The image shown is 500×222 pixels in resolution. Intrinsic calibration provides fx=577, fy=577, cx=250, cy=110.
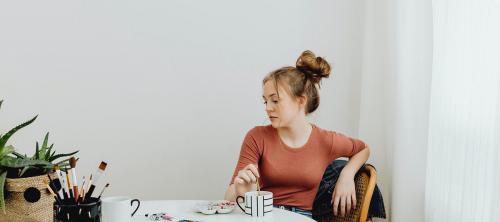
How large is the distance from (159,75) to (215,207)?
1.02 metres

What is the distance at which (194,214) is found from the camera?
164 centimetres

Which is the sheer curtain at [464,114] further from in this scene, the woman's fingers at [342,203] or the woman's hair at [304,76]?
the woman's hair at [304,76]

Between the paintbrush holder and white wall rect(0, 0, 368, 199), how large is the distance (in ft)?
3.91

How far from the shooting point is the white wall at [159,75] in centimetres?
250

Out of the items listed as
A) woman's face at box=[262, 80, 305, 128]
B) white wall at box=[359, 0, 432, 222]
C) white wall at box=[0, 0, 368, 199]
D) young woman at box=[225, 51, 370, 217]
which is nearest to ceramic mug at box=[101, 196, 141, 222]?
young woman at box=[225, 51, 370, 217]

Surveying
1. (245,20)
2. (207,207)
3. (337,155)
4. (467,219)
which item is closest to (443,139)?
(467,219)

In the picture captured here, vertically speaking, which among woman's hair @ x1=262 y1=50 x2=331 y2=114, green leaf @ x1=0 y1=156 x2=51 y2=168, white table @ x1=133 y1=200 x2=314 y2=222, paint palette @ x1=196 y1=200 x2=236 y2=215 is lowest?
white table @ x1=133 y1=200 x2=314 y2=222

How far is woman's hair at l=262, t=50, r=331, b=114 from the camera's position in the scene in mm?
2057

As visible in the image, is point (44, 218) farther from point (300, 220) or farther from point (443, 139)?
point (443, 139)

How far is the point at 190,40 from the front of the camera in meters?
2.54

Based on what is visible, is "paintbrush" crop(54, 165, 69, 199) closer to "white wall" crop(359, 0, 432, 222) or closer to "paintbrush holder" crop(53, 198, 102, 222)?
"paintbrush holder" crop(53, 198, 102, 222)

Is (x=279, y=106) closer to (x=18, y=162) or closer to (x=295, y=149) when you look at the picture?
(x=295, y=149)

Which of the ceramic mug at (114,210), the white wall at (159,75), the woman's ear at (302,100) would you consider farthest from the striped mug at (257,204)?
the white wall at (159,75)

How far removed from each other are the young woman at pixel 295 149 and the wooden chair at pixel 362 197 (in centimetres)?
3
